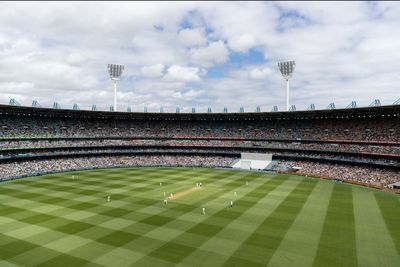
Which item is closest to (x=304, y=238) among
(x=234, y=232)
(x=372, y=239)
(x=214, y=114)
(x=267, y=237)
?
(x=267, y=237)

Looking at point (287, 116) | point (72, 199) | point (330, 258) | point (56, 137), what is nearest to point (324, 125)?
point (287, 116)

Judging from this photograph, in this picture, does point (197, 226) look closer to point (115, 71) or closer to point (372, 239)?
point (372, 239)

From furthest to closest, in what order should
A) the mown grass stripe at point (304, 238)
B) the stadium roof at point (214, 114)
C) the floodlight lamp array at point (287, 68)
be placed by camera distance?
the floodlight lamp array at point (287, 68), the stadium roof at point (214, 114), the mown grass stripe at point (304, 238)

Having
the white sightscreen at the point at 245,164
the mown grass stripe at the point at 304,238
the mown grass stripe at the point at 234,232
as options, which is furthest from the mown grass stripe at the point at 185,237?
the white sightscreen at the point at 245,164

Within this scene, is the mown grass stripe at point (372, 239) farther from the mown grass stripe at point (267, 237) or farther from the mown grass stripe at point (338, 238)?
the mown grass stripe at point (267, 237)

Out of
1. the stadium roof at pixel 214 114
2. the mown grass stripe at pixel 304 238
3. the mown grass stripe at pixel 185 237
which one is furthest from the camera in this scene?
the stadium roof at pixel 214 114

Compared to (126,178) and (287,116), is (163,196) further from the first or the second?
(287,116)

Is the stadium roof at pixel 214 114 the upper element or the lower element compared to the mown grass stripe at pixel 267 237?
upper
